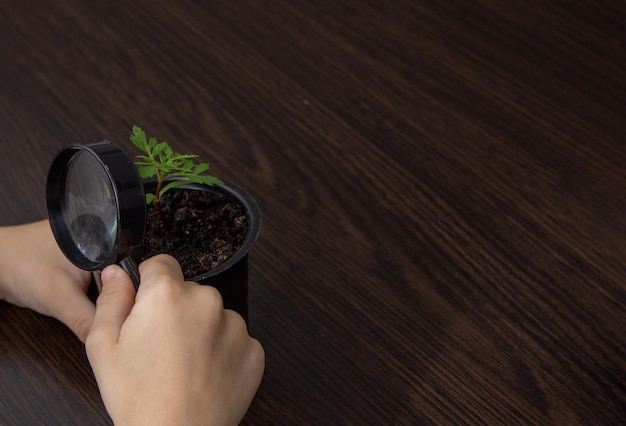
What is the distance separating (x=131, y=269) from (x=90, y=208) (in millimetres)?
93

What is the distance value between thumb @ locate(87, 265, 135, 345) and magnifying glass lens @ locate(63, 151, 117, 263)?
3 centimetres

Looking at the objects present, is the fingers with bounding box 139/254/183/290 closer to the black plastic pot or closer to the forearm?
the black plastic pot

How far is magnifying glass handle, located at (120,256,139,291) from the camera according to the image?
0.88 metres

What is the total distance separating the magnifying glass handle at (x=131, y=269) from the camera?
876 millimetres

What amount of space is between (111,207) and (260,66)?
0.63 metres

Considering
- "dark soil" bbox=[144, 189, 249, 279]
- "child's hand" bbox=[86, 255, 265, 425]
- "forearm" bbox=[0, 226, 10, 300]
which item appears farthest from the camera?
"forearm" bbox=[0, 226, 10, 300]

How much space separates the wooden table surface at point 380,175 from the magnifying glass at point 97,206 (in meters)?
0.15

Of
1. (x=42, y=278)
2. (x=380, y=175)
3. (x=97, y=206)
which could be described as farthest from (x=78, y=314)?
(x=380, y=175)

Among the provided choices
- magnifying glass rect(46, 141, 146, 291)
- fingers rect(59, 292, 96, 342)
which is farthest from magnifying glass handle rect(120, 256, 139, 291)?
fingers rect(59, 292, 96, 342)

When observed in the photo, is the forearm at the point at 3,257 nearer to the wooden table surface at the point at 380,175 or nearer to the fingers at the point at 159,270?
the wooden table surface at the point at 380,175

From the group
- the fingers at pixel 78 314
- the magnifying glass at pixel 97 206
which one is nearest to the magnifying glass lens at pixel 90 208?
the magnifying glass at pixel 97 206

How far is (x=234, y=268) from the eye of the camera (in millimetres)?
921

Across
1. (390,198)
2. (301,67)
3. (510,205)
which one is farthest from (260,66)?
(510,205)

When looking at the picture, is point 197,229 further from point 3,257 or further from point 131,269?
point 3,257
